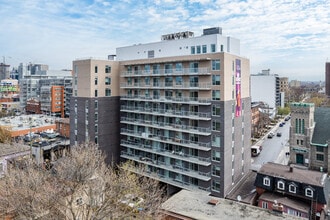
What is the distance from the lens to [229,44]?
36.2 metres

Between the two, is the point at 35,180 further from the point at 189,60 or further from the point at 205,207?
the point at 189,60

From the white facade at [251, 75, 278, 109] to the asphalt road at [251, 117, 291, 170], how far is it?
2887 centimetres

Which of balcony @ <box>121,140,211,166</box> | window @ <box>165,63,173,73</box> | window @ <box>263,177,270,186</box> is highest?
window @ <box>165,63,173,73</box>

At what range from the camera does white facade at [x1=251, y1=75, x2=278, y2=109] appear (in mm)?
100125

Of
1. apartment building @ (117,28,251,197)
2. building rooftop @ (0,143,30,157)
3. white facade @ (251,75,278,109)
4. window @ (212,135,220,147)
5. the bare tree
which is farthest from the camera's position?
white facade @ (251,75,278,109)

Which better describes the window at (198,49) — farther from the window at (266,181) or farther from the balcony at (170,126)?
the window at (266,181)

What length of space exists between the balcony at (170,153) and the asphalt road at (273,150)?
1724 cm

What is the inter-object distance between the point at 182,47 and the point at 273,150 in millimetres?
34528

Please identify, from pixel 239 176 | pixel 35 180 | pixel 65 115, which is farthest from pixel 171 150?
pixel 65 115

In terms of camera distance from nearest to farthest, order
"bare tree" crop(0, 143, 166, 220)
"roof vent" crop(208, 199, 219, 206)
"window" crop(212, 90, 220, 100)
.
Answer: "bare tree" crop(0, 143, 166, 220) < "roof vent" crop(208, 199, 219, 206) < "window" crop(212, 90, 220, 100)

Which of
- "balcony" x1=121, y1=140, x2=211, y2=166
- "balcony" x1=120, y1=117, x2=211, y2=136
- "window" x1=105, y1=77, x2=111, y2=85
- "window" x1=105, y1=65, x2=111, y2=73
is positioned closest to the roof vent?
"balcony" x1=121, y1=140, x2=211, y2=166

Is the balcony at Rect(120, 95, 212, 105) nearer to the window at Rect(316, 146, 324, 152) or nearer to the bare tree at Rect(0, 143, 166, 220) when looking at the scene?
the bare tree at Rect(0, 143, 166, 220)

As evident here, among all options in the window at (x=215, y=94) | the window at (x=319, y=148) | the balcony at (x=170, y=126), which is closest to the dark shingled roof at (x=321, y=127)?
the window at (x=319, y=148)

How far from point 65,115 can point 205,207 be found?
8764cm
